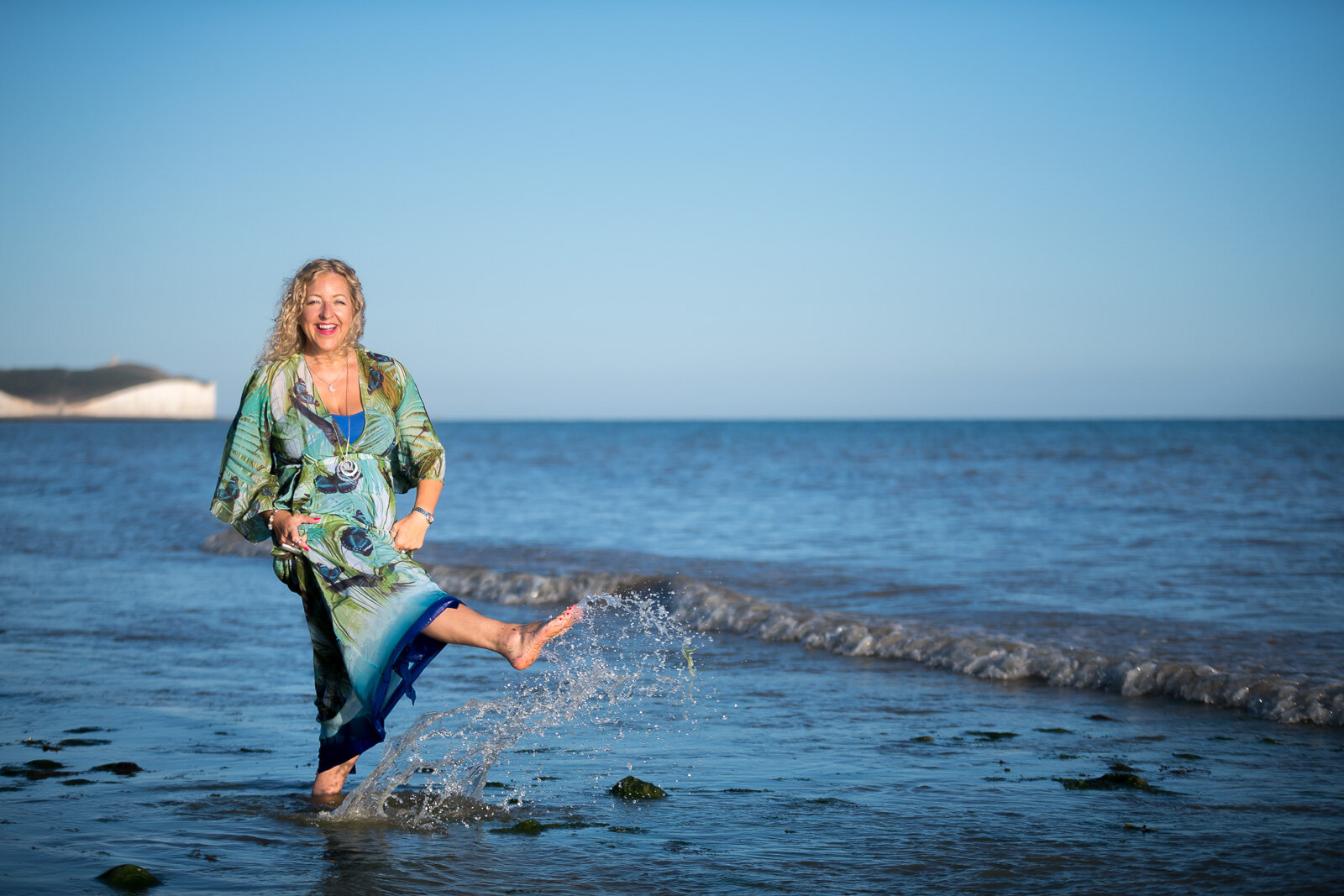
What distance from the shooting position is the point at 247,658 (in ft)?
23.5

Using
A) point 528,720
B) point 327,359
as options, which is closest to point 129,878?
point 327,359

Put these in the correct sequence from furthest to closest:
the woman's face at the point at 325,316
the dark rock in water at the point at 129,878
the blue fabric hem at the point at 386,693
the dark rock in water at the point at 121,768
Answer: the dark rock in water at the point at 121,768 → the woman's face at the point at 325,316 → the blue fabric hem at the point at 386,693 → the dark rock in water at the point at 129,878

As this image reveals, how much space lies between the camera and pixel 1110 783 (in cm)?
443

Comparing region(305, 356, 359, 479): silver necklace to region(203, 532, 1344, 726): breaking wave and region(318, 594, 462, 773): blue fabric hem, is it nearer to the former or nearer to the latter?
region(318, 594, 462, 773): blue fabric hem

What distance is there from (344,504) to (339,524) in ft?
0.25

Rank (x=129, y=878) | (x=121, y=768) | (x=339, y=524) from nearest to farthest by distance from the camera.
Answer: (x=129, y=878) → (x=339, y=524) → (x=121, y=768)

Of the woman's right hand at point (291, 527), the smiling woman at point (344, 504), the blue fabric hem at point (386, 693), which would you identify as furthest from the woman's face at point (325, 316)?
the blue fabric hem at point (386, 693)

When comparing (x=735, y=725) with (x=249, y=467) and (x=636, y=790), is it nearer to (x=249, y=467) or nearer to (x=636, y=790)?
(x=636, y=790)

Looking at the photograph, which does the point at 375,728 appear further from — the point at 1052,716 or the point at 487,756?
the point at 1052,716

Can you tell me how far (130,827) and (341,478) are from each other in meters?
1.43

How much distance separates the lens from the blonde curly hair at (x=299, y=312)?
157 inches

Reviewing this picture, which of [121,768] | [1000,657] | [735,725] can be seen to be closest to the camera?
[121,768]

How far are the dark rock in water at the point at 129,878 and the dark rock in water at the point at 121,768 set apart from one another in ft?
4.34

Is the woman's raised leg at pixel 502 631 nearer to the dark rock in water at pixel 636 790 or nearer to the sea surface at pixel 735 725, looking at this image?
the sea surface at pixel 735 725
